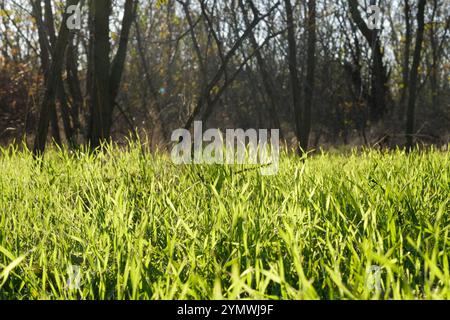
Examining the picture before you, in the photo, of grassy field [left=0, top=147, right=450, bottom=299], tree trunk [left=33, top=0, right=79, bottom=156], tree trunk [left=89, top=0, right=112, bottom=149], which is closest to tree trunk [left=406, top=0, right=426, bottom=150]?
tree trunk [left=89, top=0, right=112, bottom=149]

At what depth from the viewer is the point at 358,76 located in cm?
1128

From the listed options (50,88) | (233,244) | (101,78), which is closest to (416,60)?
(101,78)

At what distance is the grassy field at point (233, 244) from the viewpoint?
1042 millimetres

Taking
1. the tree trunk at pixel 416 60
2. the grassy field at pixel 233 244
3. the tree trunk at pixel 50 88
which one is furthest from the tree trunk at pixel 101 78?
the tree trunk at pixel 416 60

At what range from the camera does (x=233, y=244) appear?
4.38ft

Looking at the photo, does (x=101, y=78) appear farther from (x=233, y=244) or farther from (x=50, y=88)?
(x=233, y=244)

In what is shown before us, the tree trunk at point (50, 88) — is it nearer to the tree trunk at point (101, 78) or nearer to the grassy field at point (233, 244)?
the tree trunk at point (101, 78)

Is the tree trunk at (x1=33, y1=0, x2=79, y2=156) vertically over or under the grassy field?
over

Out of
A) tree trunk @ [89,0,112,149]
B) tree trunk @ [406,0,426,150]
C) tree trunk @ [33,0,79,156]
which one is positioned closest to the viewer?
tree trunk @ [33,0,79,156]

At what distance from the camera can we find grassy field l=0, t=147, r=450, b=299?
3.42 ft

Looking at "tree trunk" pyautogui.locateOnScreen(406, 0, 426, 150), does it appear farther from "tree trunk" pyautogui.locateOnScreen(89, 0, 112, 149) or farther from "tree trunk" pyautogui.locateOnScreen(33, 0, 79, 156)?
"tree trunk" pyautogui.locateOnScreen(33, 0, 79, 156)

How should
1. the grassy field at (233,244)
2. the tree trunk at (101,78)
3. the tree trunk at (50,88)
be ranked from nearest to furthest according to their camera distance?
1. the grassy field at (233,244)
2. the tree trunk at (50,88)
3. the tree trunk at (101,78)
